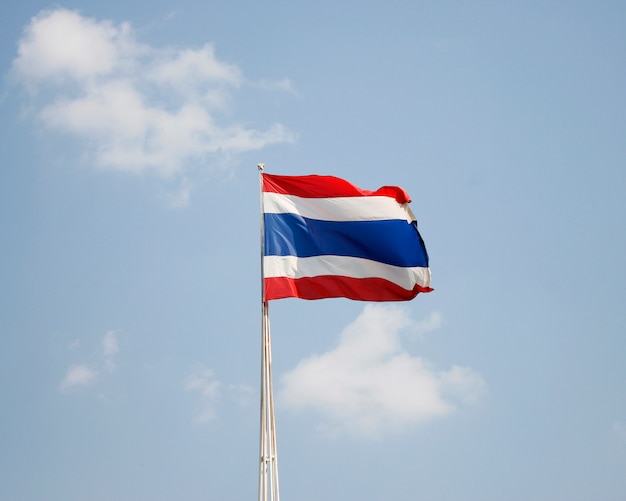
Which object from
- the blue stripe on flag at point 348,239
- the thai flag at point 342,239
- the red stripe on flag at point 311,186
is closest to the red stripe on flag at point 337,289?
the thai flag at point 342,239

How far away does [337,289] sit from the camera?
26.7 meters

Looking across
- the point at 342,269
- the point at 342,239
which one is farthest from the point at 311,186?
the point at 342,269

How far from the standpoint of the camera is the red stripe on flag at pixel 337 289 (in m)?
25.7

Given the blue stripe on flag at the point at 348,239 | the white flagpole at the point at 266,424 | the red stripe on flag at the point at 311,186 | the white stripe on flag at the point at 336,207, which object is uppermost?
the red stripe on flag at the point at 311,186

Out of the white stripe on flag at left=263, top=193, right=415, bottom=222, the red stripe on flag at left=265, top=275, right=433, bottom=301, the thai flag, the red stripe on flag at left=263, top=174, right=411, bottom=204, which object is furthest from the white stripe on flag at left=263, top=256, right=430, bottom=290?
the red stripe on flag at left=263, top=174, right=411, bottom=204

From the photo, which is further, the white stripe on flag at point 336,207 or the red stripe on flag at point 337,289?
the white stripe on flag at point 336,207

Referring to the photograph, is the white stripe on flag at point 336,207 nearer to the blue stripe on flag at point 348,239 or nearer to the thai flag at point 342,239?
the thai flag at point 342,239

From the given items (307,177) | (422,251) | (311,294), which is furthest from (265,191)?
(422,251)

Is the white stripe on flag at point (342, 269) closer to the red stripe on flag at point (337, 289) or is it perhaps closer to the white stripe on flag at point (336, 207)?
the red stripe on flag at point (337, 289)

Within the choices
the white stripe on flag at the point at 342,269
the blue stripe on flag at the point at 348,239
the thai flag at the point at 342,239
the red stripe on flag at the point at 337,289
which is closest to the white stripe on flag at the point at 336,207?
the thai flag at the point at 342,239

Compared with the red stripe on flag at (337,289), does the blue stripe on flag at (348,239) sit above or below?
above

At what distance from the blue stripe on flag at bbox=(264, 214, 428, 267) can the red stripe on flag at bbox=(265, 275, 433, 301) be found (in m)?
0.77

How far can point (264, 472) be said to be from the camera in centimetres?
2362

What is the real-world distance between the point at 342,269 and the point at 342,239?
3.26ft
